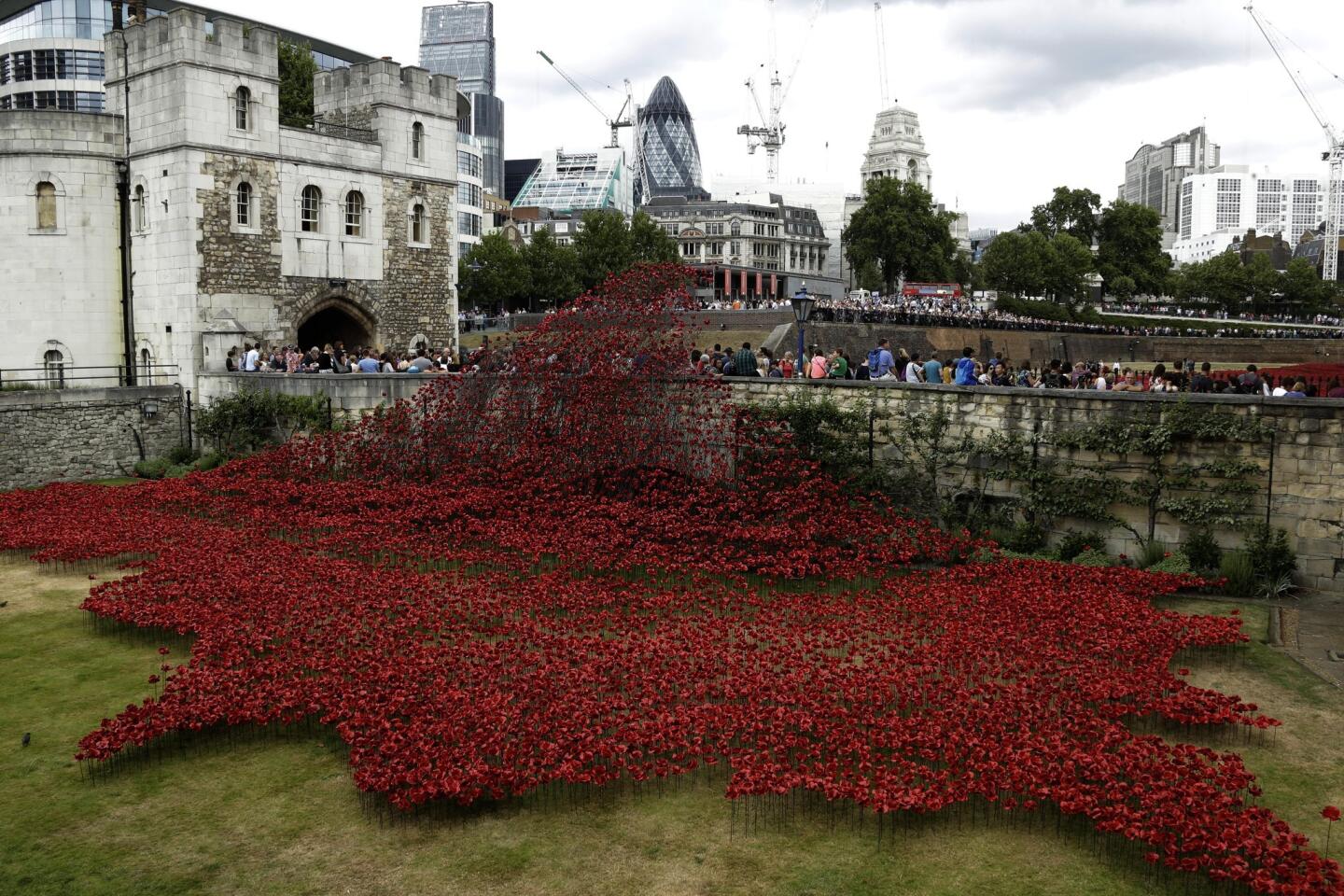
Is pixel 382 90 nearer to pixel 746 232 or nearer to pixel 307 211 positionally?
pixel 307 211

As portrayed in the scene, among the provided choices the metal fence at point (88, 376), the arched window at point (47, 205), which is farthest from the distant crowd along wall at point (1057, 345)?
the arched window at point (47, 205)

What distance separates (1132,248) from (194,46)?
79.9 m

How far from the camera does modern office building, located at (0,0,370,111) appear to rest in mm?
63906

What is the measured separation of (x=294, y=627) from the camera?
38.1 ft

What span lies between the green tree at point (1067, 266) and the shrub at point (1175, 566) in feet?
230

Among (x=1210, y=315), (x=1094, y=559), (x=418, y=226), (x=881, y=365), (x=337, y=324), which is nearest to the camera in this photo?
(x=1094, y=559)

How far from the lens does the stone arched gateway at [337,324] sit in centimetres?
3025

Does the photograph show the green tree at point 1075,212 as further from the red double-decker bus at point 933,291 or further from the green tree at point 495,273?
the green tree at point 495,273

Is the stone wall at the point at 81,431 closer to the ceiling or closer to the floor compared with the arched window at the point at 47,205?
closer to the floor

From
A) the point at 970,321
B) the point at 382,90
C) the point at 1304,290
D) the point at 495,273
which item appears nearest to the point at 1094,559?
the point at 382,90

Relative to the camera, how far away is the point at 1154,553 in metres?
15.4

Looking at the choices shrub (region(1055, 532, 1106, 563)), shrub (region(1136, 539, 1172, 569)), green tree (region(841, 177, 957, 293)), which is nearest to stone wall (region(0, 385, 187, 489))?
shrub (region(1055, 532, 1106, 563))

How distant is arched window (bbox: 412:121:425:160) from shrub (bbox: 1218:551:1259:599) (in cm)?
2467

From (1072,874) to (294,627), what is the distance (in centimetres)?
784
